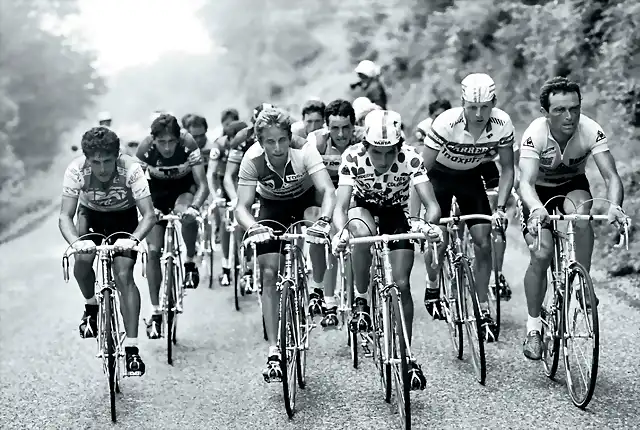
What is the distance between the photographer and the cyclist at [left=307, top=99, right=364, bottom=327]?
7.98m

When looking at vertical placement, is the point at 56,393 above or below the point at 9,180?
below

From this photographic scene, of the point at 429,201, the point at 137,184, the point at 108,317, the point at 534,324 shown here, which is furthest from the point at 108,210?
the point at 534,324

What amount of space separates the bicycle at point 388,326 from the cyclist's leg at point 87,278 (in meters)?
2.36

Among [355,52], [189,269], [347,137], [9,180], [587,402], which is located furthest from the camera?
[355,52]

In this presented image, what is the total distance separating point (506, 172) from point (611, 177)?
1.38m

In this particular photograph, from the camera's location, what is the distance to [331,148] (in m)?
8.49

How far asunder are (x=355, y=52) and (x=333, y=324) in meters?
22.9

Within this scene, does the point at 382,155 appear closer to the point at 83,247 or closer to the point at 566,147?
the point at 566,147

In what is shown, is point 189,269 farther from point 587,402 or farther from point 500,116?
point 587,402

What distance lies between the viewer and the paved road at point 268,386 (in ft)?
19.3

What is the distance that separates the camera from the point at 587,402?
18.6 feet

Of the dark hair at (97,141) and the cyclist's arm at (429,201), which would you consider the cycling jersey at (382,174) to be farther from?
the dark hair at (97,141)

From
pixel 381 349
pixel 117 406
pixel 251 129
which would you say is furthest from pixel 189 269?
pixel 381 349

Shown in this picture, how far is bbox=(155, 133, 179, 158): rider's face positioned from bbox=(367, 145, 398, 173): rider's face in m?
2.91
